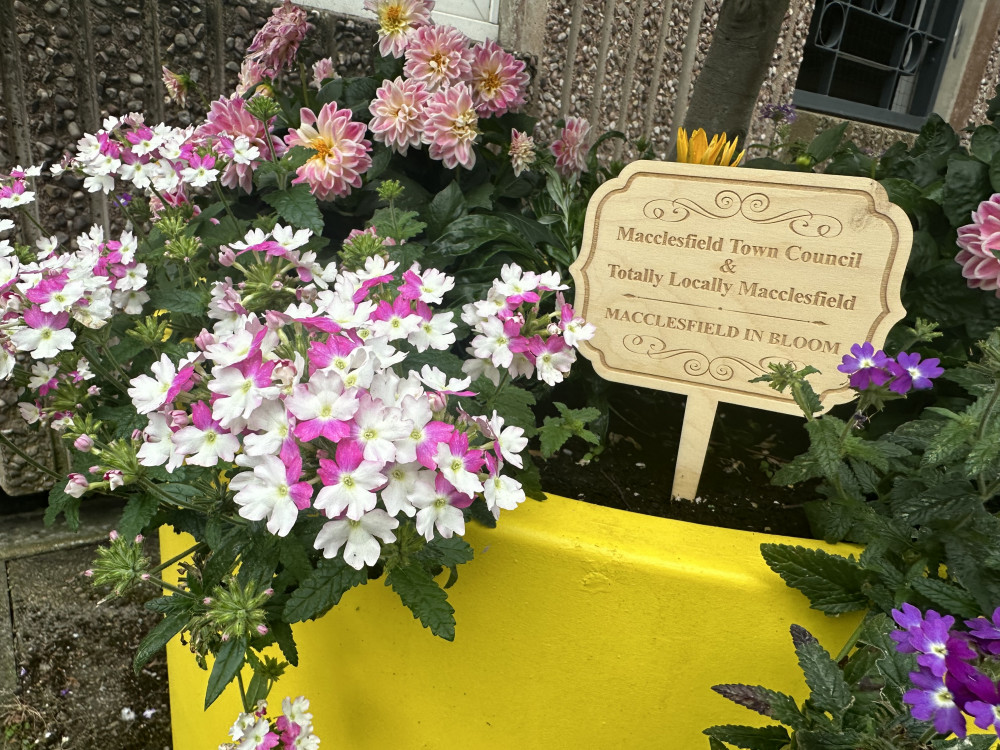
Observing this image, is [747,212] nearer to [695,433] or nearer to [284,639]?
[695,433]

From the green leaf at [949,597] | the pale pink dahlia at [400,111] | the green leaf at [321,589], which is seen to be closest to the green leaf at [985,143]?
the green leaf at [949,597]

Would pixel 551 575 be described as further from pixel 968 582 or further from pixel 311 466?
pixel 968 582

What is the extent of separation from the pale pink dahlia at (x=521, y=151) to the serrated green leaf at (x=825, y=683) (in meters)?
1.05

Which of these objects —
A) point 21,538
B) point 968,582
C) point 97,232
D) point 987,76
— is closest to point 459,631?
point 968,582

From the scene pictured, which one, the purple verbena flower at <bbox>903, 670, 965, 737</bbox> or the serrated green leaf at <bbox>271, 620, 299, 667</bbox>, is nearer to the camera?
the purple verbena flower at <bbox>903, 670, 965, 737</bbox>

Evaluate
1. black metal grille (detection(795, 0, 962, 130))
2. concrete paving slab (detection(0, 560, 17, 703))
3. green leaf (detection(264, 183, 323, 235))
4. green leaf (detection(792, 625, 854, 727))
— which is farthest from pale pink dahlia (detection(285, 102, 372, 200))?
black metal grille (detection(795, 0, 962, 130))

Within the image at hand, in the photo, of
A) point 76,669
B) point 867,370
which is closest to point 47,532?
point 76,669

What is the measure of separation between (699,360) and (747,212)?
0.24m

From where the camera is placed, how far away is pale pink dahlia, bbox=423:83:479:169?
4.28ft

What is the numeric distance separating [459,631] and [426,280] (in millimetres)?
478

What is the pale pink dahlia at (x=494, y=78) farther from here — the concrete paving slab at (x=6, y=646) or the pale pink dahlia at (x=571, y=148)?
the concrete paving slab at (x=6, y=646)

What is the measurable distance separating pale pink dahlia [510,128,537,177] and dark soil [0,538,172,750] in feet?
3.94

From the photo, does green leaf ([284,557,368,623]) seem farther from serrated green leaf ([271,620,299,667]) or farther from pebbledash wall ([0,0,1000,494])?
pebbledash wall ([0,0,1000,494])

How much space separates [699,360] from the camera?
110 centimetres
